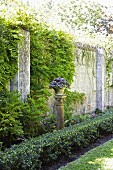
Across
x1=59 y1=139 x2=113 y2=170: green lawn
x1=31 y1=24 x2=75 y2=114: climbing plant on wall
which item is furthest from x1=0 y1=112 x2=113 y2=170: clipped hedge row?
x1=31 y1=24 x2=75 y2=114: climbing plant on wall

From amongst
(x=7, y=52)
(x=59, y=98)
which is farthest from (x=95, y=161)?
(x=7, y=52)

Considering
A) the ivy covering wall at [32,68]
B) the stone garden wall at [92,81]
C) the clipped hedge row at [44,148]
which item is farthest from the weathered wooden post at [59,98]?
the stone garden wall at [92,81]

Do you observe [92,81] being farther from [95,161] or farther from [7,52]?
[95,161]

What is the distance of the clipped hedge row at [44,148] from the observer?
323cm

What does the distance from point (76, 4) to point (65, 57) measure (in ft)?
31.5

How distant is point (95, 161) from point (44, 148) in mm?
713

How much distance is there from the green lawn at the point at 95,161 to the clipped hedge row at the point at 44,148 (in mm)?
326

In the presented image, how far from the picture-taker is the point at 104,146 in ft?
15.2

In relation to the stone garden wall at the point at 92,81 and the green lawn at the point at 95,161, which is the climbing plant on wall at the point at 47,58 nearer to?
the stone garden wall at the point at 92,81

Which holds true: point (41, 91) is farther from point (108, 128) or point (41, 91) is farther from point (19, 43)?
point (108, 128)

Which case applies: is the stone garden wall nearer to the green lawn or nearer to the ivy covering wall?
the ivy covering wall

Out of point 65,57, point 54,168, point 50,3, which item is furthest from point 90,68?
point 50,3

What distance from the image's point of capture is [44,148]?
3.74 metres

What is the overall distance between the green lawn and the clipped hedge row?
326 millimetres
